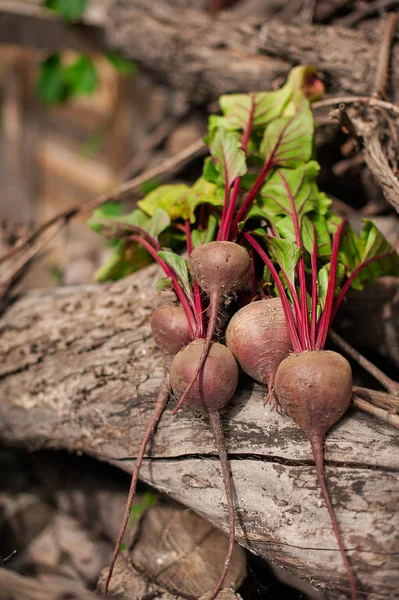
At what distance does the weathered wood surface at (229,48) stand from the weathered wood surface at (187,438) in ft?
3.98

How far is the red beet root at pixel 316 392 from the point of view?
1.18m

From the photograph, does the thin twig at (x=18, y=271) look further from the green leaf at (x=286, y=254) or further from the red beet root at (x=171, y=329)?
the green leaf at (x=286, y=254)

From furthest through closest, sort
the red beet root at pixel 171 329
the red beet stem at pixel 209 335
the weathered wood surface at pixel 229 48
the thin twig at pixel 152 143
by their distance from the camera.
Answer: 1. the thin twig at pixel 152 143
2. the weathered wood surface at pixel 229 48
3. the red beet root at pixel 171 329
4. the red beet stem at pixel 209 335

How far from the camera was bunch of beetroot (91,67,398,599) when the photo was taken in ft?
4.02

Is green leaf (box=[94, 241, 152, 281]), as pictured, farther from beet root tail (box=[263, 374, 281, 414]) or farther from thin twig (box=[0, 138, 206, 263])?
beet root tail (box=[263, 374, 281, 414])

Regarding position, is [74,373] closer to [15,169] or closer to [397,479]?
[397,479]

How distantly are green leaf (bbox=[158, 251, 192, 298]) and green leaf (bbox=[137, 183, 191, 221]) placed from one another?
1.04 ft

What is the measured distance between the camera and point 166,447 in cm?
145

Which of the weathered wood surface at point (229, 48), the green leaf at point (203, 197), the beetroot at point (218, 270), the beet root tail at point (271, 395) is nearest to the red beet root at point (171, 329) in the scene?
the beetroot at point (218, 270)

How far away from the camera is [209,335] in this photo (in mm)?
1271

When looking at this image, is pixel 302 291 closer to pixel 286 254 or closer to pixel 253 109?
pixel 286 254

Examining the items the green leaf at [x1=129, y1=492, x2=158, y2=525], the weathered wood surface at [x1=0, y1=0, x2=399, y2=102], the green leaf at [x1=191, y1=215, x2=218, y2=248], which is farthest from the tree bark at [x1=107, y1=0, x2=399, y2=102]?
the green leaf at [x1=129, y1=492, x2=158, y2=525]

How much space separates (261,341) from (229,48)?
72.1 inches

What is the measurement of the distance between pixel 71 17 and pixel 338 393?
9.88ft
